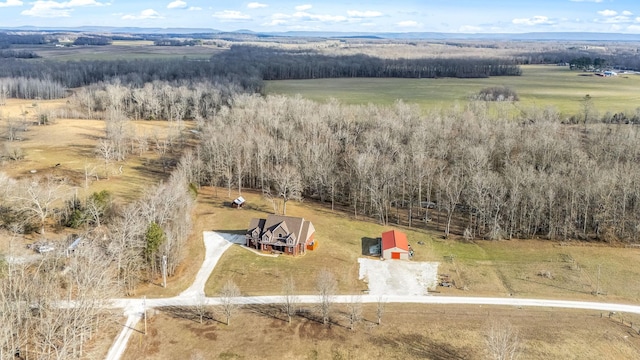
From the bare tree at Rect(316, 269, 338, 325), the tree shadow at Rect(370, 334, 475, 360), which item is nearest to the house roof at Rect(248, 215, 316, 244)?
the bare tree at Rect(316, 269, 338, 325)

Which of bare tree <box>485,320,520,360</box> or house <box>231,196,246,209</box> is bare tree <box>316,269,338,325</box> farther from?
house <box>231,196,246,209</box>

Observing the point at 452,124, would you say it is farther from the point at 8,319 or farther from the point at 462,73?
the point at 462,73

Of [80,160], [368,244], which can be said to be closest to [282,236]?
[368,244]

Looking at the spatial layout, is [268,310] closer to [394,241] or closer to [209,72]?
[394,241]

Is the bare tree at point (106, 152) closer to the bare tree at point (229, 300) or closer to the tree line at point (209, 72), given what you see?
the bare tree at point (229, 300)

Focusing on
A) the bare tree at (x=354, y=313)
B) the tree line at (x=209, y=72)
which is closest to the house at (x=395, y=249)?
the bare tree at (x=354, y=313)

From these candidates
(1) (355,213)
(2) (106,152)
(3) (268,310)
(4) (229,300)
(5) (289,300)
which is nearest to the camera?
(4) (229,300)
